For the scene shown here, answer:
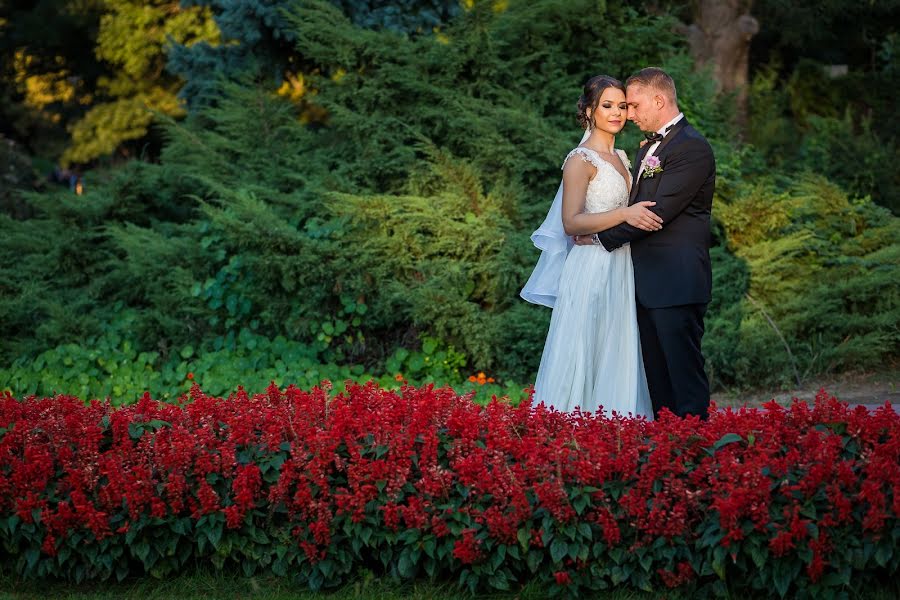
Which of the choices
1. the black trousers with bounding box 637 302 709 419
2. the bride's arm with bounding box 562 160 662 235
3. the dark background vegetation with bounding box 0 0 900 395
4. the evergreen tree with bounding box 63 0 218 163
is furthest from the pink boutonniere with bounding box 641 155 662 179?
the evergreen tree with bounding box 63 0 218 163

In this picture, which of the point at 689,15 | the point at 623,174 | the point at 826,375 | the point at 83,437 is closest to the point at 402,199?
the point at 623,174

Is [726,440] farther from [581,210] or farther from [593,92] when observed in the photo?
[593,92]

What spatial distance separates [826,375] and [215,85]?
7273 mm

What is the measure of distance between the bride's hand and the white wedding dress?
0.45m

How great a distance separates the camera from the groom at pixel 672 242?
472 cm

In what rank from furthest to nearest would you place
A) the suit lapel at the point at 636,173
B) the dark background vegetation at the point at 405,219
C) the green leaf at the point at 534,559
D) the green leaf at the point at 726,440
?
the dark background vegetation at the point at 405,219
the suit lapel at the point at 636,173
the green leaf at the point at 726,440
the green leaf at the point at 534,559

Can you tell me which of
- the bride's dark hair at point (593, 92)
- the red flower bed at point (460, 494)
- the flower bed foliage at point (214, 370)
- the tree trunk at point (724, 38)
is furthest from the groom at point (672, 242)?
the tree trunk at point (724, 38)

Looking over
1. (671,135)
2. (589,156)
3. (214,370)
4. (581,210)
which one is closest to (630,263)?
(581,210)

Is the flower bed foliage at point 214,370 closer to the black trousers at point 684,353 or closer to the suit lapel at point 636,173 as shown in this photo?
the black trousers at point 684,353

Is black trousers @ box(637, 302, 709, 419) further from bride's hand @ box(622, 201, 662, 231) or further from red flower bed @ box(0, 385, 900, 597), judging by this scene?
red flower bed @ box(0, 385, 900, 597)

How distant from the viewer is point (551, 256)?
5.41 meters

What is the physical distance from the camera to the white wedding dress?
5.07 metres

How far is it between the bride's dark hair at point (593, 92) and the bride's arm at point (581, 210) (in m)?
0.31

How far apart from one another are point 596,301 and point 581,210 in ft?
1.63
